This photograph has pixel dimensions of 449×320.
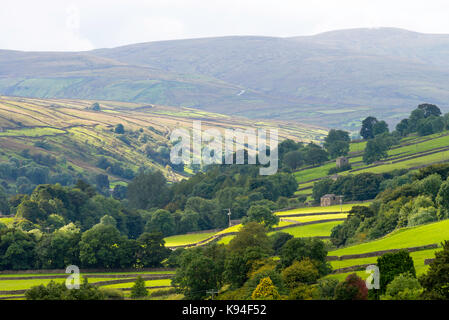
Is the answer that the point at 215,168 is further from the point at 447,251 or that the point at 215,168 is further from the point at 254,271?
the point at 447,251

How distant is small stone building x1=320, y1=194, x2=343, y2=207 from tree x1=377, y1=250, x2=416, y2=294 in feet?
265

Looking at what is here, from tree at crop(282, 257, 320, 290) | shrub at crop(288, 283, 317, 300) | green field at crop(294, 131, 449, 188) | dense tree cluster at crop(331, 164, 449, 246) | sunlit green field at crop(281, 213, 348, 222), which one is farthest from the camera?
green field at crop(294, 131, 449, 188)

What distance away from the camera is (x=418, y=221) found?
3393 inches

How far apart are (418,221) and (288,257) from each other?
85.4 feet

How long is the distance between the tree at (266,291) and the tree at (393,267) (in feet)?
25.1

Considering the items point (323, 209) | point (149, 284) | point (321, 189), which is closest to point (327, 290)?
point (149, 284)

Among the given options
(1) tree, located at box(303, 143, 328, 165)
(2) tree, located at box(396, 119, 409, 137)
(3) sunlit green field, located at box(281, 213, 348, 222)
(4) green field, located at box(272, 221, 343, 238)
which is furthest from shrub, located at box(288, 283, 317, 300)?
(2) tree, located at box(396, 119, 409, 137)

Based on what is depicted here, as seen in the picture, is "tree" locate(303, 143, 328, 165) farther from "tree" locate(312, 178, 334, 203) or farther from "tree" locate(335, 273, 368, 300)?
"tree" locate(335, 273, 368, 300)

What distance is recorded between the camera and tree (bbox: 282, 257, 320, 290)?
60134 millimetres

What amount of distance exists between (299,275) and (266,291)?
25.0ft

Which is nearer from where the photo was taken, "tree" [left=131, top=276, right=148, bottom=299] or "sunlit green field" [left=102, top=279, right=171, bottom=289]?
"tree" [left=131, top=276, right=148, bottom=299]

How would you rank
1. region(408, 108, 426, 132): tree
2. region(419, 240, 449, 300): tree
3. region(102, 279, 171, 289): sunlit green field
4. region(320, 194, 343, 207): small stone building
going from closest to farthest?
1. region(419, 240, 449, 300): tree
2. region(102, 279, 171, 289): sunlit green field
3. region(320, 194, 343, 207): small stone building
4. region(408, 108, 426, 132): tree
